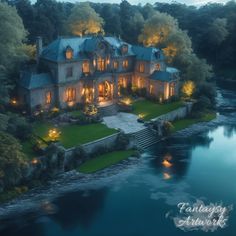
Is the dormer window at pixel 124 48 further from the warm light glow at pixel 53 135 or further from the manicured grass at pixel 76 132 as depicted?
the warm light glow at pixel 53 135

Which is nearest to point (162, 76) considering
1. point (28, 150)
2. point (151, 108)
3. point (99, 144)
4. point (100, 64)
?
point (151, 108)

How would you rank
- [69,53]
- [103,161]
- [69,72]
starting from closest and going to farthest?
[103,161] < [69,53] < [69,72]

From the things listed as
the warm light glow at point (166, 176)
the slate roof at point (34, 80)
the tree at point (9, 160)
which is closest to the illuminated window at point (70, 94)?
the slate roof at point (34, 80)

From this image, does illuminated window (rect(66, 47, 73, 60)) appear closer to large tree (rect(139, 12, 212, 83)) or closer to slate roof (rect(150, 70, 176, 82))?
slate roof (rect(150, 70, 176, 82))

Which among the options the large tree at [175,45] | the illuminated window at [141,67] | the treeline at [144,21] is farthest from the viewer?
the treeline at [144,21]

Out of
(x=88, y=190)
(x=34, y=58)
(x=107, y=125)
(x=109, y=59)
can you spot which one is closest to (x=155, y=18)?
(x=109, y=59)

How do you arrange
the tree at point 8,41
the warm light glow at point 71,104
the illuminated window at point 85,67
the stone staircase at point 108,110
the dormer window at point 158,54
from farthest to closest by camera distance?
the dormer window at point 158,54, the illuminated window at point 85,67, the warm light glow at point 71,104, the stone staircase at point 108,110, the tree at point 8,41

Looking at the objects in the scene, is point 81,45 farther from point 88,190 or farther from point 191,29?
point 191,29

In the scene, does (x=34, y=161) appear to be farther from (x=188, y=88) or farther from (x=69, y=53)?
(x=188, y=88)

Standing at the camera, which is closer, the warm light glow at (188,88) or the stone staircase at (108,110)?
the stone staircase at (108,110)
